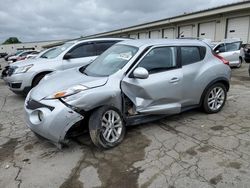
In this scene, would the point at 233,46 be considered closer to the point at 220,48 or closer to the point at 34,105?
the point at 220,48

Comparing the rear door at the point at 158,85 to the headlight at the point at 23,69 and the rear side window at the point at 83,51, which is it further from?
the headlight at the point at 23,69

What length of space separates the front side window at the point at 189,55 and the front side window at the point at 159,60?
0.67 feet

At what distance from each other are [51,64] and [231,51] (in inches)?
378

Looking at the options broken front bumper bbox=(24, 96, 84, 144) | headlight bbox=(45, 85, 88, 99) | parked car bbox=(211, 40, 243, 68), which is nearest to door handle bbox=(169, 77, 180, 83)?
headlight bbox=(45, 85, 88, 99)

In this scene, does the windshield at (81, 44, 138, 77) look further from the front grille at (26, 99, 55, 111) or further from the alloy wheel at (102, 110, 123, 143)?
the front grille at (26, 99, 55, 111)

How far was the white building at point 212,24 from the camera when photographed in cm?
1861

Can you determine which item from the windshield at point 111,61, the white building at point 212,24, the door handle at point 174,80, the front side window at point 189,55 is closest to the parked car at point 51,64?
the windshield at point 111,61

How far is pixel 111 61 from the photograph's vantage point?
14.3ft

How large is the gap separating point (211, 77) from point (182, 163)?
2.29 m

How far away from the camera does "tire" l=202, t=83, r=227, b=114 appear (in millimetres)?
4898

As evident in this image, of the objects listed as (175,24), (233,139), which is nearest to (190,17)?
(175,24)

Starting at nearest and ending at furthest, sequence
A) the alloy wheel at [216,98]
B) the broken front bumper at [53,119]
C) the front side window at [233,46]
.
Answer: the broken front bumper at [53,119] → the alloy wheel at [216,98] → the front side window at [233,46]

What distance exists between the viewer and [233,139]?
12.7 ft

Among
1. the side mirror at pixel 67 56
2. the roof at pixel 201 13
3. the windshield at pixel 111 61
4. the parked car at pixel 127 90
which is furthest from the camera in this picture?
the roof at pixel 201 13
